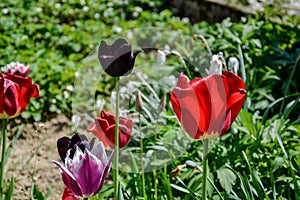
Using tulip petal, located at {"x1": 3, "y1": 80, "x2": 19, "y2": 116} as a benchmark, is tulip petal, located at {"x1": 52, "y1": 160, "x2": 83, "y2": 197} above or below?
below

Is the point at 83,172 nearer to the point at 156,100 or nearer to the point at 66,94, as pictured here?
the point at 156,100

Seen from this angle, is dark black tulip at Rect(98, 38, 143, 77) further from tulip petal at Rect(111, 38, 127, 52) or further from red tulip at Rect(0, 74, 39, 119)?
red tulip at Rect(0, 74, 39, 119)

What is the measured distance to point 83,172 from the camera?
1.28m

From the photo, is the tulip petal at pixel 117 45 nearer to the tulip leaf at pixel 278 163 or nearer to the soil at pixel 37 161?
the tulip leaf at pixel 278 163

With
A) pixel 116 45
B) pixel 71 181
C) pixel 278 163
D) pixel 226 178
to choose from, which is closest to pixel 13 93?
pixel 116 45

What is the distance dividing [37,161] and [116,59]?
2.00 meters

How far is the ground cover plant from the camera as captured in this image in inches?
55.4

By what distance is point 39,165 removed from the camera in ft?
10.7

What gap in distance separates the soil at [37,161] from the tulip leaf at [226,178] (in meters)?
0.92

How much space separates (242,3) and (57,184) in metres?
3.04

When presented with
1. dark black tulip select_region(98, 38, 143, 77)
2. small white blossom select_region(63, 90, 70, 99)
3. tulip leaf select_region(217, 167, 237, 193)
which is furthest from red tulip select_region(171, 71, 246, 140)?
small white blossom select_region(63, 90, 70, 99)

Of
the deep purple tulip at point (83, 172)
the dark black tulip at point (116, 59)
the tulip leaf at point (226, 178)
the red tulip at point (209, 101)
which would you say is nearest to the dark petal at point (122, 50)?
the dark black tulip at point (116, 59)

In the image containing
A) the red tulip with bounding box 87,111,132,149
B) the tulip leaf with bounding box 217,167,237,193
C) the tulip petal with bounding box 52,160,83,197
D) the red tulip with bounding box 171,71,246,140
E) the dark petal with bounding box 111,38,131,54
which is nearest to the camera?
the tulip petal with bounding box 52,160,83,197

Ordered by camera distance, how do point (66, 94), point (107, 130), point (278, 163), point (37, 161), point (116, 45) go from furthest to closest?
point (66, 94)
point (37, 161)
point (278, 163)
point (107, 130)
point (116, 45)
